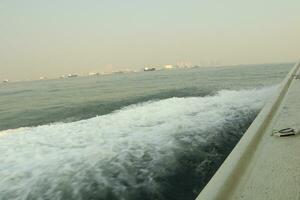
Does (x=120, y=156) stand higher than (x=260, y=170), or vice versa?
(x=260, y=170)

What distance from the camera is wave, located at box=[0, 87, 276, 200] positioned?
168 inches

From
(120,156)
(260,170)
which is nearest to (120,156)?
(120,156)

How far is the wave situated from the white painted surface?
106 cm

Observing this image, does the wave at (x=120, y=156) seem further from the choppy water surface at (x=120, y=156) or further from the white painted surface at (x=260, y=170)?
the white painted surface at (x=260, y=170)

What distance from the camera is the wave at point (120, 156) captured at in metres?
4.26

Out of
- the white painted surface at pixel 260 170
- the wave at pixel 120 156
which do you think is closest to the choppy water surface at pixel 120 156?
the wave at pixel 120 156

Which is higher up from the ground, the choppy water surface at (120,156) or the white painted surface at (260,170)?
the white painted surface at (260,170)

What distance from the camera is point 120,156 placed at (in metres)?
5.53

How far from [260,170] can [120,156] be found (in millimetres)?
3118

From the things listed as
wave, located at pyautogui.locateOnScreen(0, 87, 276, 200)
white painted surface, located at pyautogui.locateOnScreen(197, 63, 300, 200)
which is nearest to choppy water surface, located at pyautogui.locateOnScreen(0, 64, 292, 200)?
wave, located at pyautogui.locateOnScreen(0, 87, 276, 200)

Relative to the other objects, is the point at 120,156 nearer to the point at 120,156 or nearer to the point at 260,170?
the point at 120,156

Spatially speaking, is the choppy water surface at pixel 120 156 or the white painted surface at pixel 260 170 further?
the choppy water surface at pixel 120 156

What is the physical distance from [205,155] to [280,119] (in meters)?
1.44

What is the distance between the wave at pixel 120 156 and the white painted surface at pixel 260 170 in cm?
106
